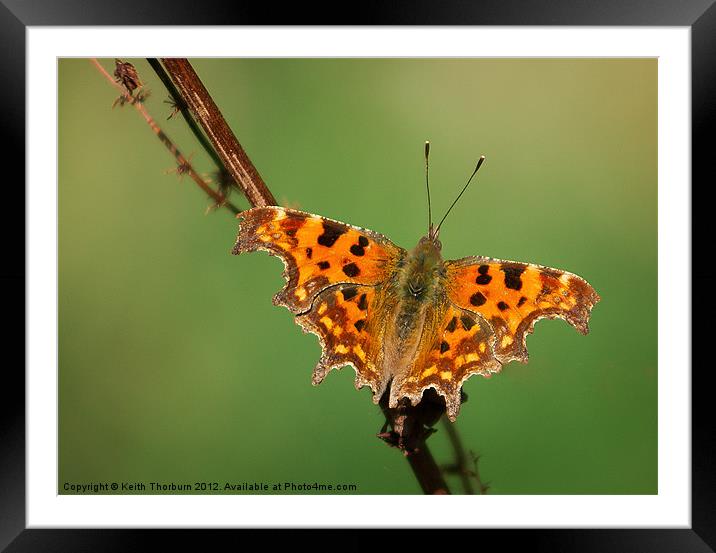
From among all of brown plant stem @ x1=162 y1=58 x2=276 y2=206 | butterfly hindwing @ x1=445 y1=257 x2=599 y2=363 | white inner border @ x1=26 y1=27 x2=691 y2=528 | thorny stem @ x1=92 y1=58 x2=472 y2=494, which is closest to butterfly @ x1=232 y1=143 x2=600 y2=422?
butterfly hindwing @ x1=445 y1=257 x2=599 y2=363

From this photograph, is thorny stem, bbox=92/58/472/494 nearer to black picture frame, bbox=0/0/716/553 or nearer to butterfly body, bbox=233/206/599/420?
butterfly body, bbox=233/206/599/420

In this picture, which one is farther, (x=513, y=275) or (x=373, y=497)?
(x=373, y=497)

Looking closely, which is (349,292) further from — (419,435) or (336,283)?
(419,435)

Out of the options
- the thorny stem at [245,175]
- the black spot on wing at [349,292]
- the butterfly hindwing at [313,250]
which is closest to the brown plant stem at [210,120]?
the thorny stem at [245,175]
